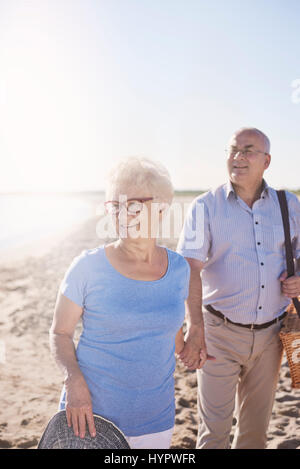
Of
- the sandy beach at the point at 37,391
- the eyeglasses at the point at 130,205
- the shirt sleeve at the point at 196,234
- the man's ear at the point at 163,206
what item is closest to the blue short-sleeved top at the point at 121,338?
the eyeglasses at the point at 130,205

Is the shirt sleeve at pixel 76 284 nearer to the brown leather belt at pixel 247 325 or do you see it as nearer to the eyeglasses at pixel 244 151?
the brown leather belt at pixel 247 325

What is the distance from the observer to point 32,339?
239 inches

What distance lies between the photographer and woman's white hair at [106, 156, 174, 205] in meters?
1.80

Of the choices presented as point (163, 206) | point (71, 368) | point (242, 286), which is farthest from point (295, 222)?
point (71, 368)

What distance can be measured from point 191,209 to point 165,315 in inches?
49.7

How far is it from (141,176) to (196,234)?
118 cm

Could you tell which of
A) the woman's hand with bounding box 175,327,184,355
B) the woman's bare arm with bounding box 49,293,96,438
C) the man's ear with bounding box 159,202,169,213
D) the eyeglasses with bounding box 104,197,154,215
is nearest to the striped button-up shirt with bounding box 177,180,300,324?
the woman's hand with bounding box 175,327,184,355

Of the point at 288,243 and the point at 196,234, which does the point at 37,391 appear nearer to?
the point at 196,234

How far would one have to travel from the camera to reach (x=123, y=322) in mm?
1797

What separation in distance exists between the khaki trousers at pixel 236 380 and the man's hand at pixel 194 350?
423mm

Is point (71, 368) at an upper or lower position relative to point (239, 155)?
lower

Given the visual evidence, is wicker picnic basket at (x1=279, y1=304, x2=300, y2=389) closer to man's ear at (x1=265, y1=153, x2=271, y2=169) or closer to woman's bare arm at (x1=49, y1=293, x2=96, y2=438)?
man's ear at (x1=265, y1=153, x2=271, y2=169)

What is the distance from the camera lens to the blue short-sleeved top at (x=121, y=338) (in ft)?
5.87
